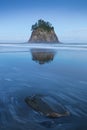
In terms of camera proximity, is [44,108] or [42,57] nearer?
[44,108]

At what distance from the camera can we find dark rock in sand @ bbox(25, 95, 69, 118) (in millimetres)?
16067

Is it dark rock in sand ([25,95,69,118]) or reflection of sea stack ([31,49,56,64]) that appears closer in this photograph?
dark rock in sand ([25,95,69,118])

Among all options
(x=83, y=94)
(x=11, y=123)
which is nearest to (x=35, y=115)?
(x=11, y=123)

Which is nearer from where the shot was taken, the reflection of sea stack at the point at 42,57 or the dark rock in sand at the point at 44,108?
the dark rock in sand at the point at 44,108

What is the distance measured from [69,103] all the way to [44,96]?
2818 millimetres

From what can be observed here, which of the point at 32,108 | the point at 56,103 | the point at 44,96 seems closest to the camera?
the point at 32,108

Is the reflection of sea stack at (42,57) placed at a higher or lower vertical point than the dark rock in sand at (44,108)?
lower

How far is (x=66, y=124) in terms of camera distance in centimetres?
1492

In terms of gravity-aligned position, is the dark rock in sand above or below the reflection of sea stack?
above

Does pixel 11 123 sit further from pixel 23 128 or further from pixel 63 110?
pixel 63 110

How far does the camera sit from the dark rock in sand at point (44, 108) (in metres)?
16.1

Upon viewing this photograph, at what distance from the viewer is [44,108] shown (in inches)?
675

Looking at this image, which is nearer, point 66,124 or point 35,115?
point 66,124

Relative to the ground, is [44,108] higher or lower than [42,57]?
higher
